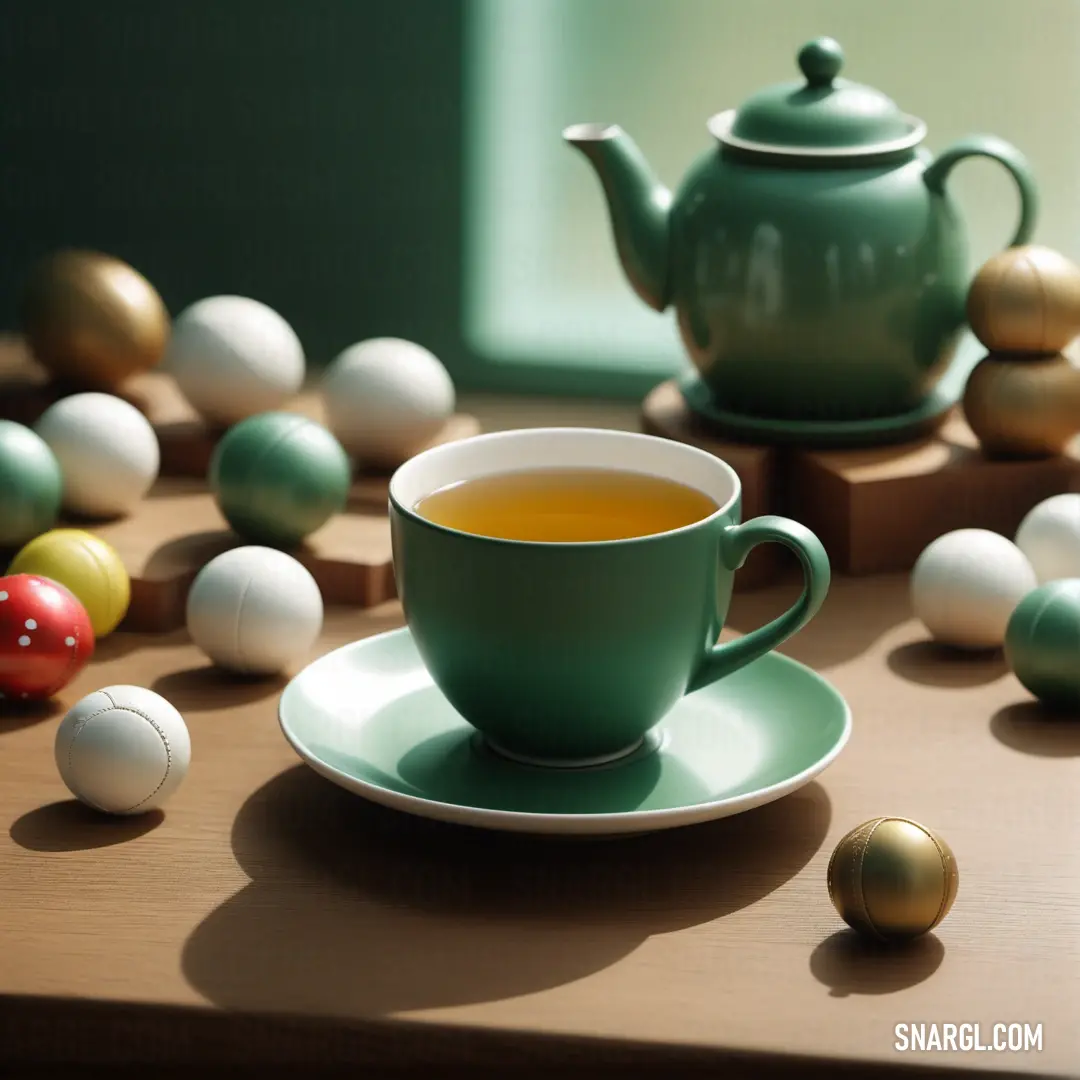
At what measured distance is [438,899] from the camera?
1.83 ft

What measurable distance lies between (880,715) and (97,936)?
0.32 m

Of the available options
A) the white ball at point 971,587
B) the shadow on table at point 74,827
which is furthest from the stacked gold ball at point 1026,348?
the shadow on table at point 74,827

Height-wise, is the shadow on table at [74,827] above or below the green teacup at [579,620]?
below

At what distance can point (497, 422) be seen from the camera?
1061 mm

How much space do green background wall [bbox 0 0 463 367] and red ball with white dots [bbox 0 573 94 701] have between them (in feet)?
1.63

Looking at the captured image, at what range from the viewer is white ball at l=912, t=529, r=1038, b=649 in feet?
2.41

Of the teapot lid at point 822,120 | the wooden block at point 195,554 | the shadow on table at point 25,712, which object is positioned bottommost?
the shadow on table at point 25,712

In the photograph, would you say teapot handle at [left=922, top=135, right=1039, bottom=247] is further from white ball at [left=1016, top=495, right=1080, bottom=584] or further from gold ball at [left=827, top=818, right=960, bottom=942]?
gold ball at [left=827, top=818, right=960, bottom=942]

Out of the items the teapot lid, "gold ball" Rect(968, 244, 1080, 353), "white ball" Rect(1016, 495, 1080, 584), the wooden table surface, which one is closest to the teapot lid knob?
the teapot lid

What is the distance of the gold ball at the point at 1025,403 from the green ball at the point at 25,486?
44 cm

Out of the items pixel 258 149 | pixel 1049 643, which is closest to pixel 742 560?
pixel 1049 643

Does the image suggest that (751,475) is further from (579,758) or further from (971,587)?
(579,758)

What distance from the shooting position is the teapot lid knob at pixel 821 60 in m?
0.83

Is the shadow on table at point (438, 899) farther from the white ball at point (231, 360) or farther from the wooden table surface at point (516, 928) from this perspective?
the white ball at point (231, 360)
